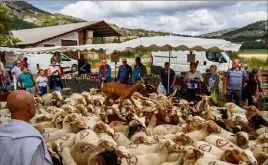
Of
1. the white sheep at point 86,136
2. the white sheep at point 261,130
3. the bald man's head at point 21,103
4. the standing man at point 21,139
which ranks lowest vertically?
the white sheep at point 261,130

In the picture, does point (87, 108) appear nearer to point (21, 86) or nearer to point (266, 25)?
point (21, 86)

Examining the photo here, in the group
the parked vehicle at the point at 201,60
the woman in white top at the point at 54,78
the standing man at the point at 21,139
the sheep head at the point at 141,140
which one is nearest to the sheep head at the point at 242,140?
the sheep head at the point at 141,140

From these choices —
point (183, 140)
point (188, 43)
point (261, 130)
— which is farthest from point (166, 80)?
point (183, 140)

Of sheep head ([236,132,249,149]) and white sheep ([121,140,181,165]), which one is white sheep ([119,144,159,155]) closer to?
white sheep ([121,140,181,165])

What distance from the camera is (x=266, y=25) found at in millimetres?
116875

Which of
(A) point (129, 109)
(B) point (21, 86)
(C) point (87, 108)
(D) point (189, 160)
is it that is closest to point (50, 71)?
(B) point (21, 86)

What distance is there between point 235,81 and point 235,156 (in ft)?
18.3

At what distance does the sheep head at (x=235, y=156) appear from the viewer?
5.31m

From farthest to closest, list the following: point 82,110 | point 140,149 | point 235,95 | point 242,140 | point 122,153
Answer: point 235,95
point 82,110
point 242,140
point 140,149
point 122,153

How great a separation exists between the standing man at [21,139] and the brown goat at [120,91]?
241 inches

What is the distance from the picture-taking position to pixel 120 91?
996 centimetres

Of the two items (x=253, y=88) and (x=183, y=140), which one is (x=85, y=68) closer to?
(x=253, y=88)

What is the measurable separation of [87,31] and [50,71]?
21593mm

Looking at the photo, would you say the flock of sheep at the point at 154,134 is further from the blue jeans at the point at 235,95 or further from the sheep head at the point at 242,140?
the blue jeans at the point at 235,95
